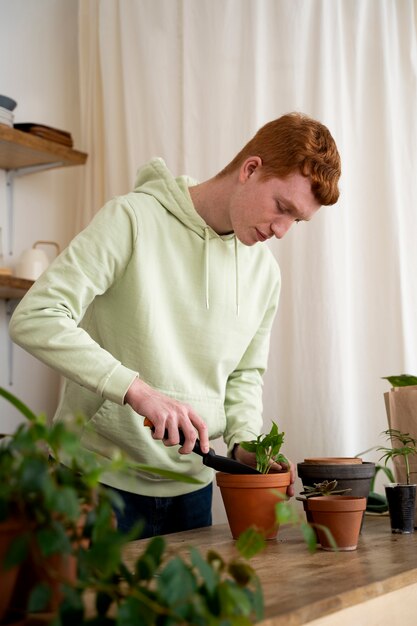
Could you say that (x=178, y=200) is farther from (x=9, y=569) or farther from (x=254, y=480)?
(x=9, y=569)

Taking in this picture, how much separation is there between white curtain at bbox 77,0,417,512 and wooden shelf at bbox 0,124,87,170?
0.60m

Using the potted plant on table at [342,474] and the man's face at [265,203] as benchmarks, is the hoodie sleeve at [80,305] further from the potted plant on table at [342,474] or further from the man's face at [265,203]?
the potted plant on table at [342,474]

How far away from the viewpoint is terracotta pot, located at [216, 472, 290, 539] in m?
1.39

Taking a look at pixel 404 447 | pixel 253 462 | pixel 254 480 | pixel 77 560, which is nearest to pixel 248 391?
pixel 253 462

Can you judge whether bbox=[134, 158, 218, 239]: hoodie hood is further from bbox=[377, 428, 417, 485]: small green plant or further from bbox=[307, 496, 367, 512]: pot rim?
bbox=[307, 496, 367, 512]: pot rim

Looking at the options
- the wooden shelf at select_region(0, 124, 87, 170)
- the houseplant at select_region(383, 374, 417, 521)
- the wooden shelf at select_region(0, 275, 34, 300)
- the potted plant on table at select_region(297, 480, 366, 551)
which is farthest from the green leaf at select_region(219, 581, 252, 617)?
the wooden shelf at select_region(0, 124, 87, 170)

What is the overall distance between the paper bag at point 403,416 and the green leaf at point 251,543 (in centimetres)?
96

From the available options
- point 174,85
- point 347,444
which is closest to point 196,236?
point 347,444

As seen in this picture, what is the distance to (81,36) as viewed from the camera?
10.2 feet

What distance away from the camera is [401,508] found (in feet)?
5.05

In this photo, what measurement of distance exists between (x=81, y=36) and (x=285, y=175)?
1.83 metres

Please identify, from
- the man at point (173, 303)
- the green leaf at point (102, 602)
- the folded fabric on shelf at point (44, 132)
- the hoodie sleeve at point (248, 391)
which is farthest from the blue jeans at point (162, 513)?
the folded fabric on shelf at point (44, 132)

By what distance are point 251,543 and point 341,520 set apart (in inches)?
20.7

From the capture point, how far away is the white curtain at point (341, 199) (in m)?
2.23
